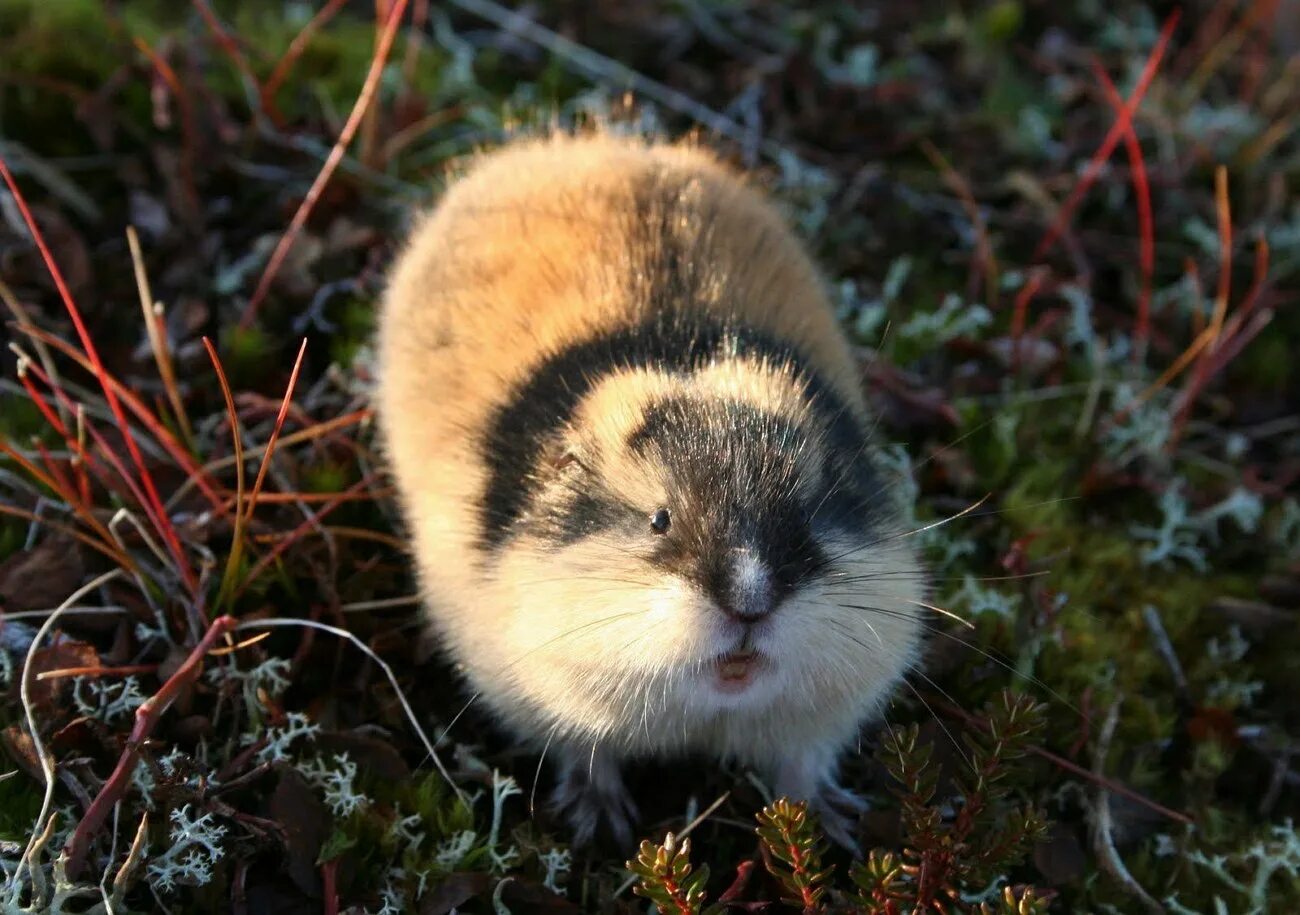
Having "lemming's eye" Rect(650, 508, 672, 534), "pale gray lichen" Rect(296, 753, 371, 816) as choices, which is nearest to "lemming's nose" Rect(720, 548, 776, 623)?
"lemming's eye" Rect(650, 508, 672, 534)

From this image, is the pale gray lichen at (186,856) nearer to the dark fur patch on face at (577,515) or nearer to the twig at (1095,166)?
the dark fur patch on face at (577,515)

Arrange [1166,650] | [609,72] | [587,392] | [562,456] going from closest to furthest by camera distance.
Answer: [562,456] < [587,392] < [1166,650] < [609,72]

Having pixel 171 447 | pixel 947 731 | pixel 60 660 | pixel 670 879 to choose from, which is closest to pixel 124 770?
pixel 60 660

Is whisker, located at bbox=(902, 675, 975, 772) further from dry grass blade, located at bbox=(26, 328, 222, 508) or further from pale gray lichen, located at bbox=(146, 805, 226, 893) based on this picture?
dry grass blade, located at bbox=(26, 328, 222, 508)

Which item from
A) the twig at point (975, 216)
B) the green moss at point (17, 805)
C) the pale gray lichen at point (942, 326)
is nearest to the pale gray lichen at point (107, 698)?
the green moss at point (17, 805)

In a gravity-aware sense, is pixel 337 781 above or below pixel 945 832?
below

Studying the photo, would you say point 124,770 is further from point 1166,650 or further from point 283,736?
point 1166,650
